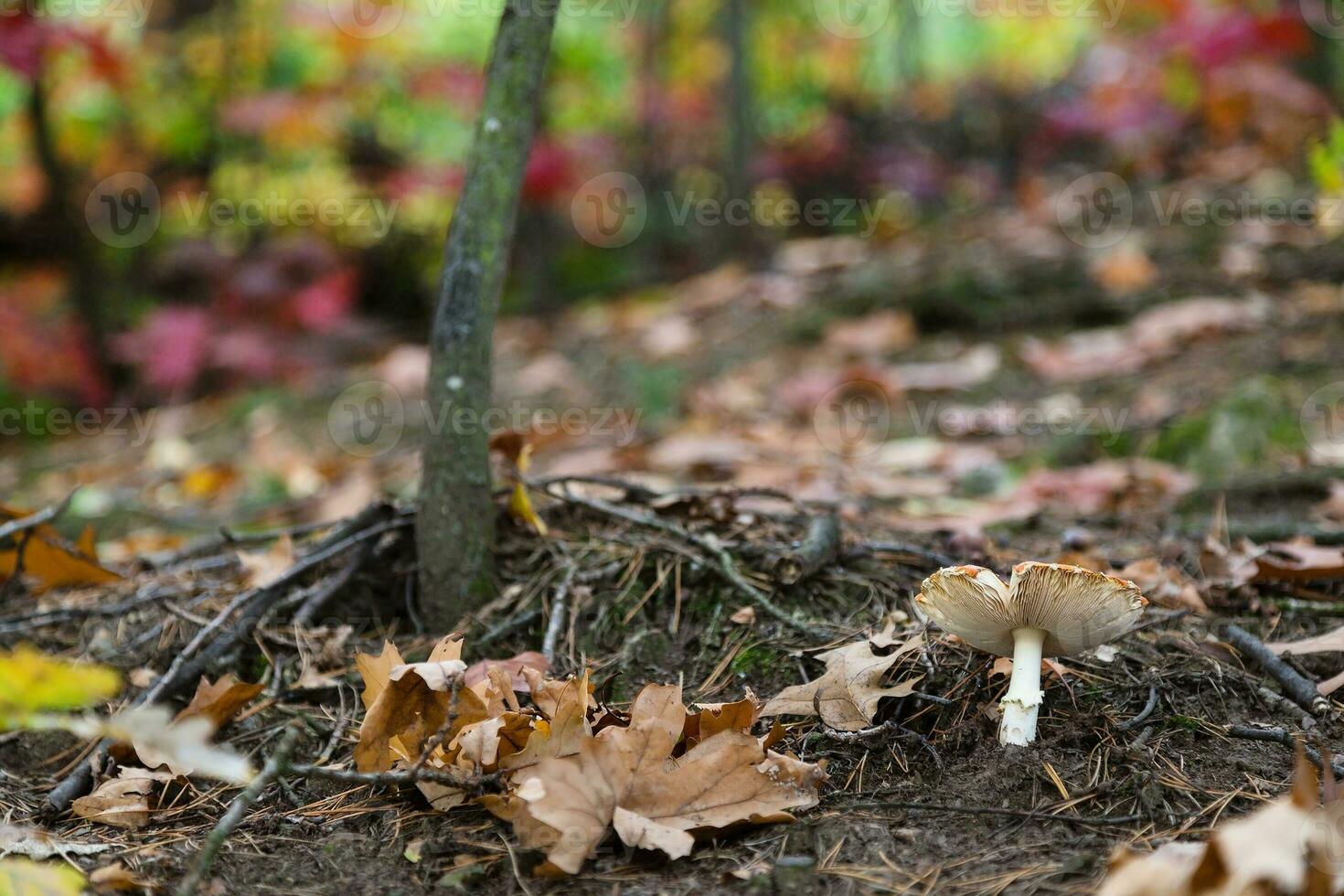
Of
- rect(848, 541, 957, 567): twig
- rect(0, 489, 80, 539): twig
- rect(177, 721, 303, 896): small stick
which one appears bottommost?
rect(848, 541, 957, 567): twig

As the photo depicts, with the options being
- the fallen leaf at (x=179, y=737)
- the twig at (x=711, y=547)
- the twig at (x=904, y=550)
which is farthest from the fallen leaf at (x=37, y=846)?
the twig at (x=904, y=550)

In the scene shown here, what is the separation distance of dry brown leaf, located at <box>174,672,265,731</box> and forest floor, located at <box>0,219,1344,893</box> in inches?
1.7

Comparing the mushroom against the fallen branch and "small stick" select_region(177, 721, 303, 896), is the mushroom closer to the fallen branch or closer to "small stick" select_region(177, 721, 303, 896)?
"small stick" select_region(177, 721, 303, 896)

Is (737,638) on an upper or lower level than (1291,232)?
lower

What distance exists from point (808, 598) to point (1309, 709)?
0.81 meters

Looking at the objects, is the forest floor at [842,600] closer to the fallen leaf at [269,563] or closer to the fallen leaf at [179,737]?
the fallen leaf at [269,563]

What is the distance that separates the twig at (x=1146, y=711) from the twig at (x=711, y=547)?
0.52 m

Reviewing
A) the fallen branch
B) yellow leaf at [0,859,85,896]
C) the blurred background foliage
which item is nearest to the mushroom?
yellow leaf at [0,859,85,896]

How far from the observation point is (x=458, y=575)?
1.91 meters

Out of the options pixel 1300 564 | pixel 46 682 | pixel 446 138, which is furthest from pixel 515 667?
pixel 446 138

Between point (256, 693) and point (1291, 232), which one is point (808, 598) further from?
point (1291, 232)

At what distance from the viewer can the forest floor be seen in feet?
4.28

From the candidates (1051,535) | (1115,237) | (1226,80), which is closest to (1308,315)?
(1115,237)

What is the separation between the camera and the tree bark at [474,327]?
181 cm
